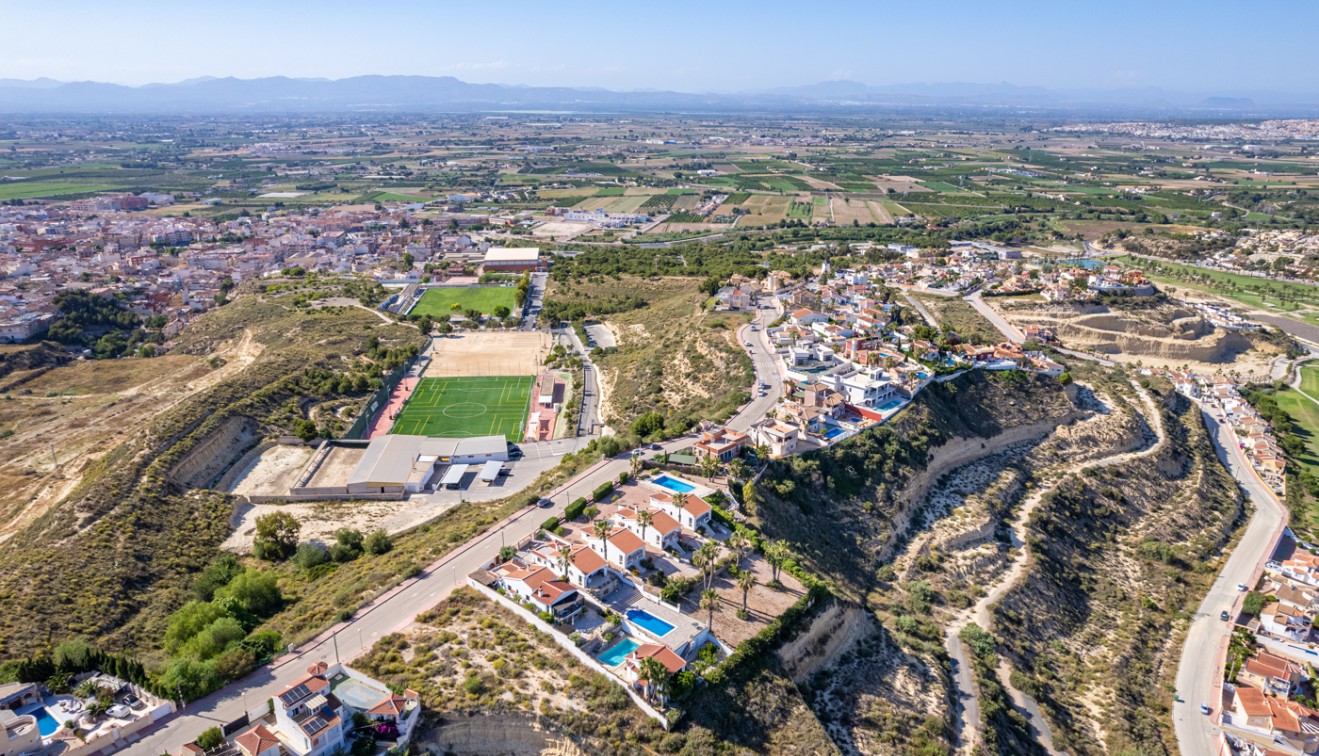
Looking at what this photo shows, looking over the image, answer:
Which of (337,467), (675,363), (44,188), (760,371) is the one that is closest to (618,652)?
(337,467)

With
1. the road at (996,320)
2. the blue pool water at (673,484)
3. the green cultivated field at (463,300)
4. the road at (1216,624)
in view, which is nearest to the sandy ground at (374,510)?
the blue pool water at (673,484)

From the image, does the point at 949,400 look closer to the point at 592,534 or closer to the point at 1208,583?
the point at 1208,583

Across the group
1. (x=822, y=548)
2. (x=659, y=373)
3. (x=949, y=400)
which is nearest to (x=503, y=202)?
(x=659, y=373)

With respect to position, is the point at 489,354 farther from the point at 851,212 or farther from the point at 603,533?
the point at 851,212

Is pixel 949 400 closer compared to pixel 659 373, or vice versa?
pixel 949 400

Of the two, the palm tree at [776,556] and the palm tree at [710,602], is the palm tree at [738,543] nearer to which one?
the palm tree at [776,556]
